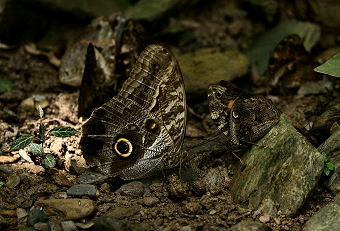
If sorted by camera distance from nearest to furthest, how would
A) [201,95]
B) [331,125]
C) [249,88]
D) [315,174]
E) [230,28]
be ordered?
[315,174], [331,125], [201,95], [249,88], [230,28]

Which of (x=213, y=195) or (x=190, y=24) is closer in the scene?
(x=213, y=195)

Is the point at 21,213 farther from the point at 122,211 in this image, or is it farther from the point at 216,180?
the point at 216,180

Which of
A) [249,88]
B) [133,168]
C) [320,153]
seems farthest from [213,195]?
[249,88]

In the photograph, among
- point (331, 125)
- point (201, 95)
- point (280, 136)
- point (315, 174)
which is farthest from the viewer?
point (201, 95)

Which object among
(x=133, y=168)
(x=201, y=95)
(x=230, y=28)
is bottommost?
(x=133, y=168)

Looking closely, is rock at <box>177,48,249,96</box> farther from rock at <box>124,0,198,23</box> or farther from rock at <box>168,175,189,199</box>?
rock at <box>168,175,189,199</box>

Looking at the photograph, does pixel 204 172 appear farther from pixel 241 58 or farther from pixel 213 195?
pixel 241 58

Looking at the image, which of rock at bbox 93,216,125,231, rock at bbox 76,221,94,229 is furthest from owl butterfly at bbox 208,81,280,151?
rock at bbox 76,221,94,229
